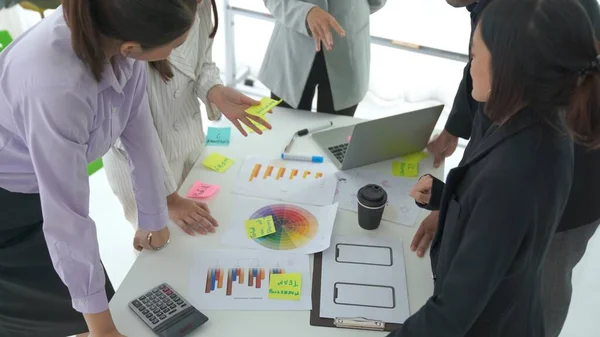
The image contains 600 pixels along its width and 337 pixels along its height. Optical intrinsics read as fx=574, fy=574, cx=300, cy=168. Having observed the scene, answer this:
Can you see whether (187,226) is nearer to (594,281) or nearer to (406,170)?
(406,170)

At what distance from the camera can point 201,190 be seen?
154 cm

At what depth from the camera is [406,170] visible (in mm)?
1648

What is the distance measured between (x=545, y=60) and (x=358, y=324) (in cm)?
63

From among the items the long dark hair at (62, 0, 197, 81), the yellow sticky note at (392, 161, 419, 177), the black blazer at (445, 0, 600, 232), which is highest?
the long dark hair at (62, 0, 197, 81)

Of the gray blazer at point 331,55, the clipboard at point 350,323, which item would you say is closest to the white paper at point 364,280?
the clipboard at point 350,323

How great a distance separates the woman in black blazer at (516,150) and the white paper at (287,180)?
0.53 m

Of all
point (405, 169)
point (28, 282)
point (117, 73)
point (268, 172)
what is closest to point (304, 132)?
point (268, 172)

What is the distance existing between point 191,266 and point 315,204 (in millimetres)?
372

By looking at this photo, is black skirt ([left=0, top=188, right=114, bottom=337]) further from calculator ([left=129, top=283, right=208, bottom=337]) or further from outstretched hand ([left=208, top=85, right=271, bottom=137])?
outstretched hand ([left=208, top=85, right=271, bottom=137])

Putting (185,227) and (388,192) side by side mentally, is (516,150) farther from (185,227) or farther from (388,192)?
(185,227)

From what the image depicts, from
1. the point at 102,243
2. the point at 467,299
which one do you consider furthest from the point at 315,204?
the point at 102,243

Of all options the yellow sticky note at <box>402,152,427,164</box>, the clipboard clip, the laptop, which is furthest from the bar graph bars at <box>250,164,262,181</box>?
the clipboard clip

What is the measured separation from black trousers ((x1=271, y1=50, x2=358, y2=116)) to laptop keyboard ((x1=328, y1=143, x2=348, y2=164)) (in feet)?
1.12

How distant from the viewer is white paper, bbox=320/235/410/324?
122cm
